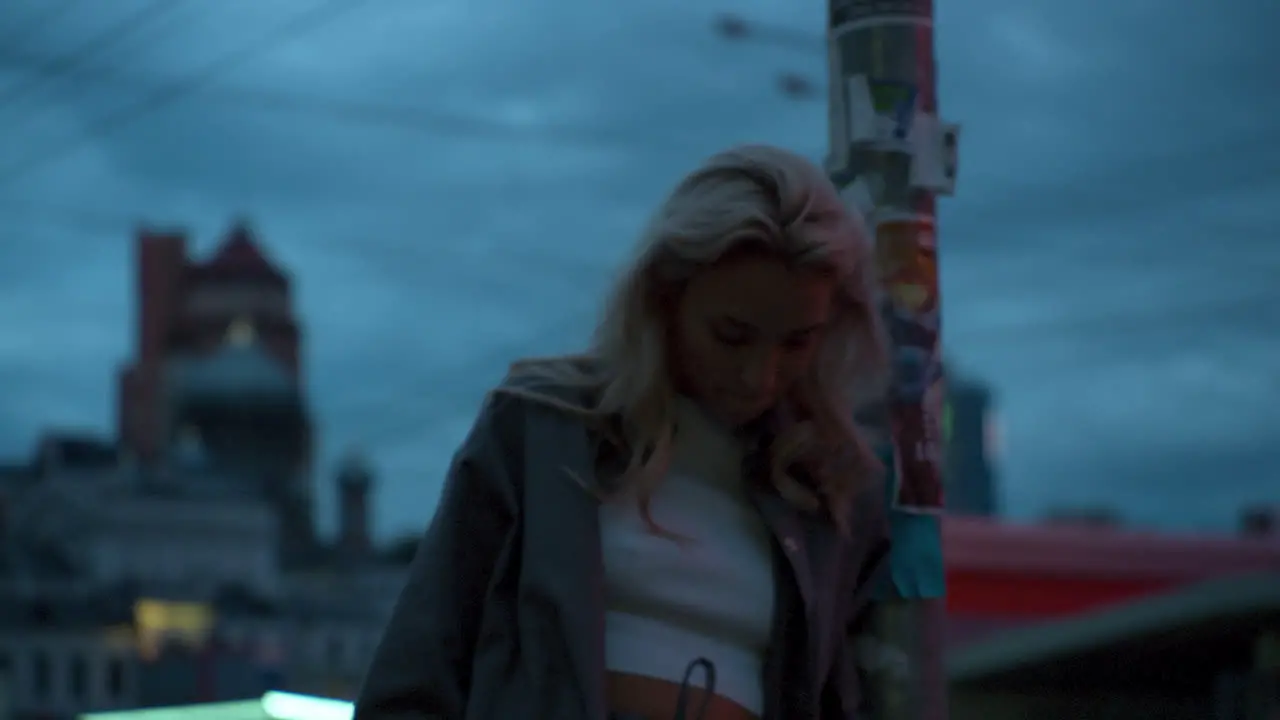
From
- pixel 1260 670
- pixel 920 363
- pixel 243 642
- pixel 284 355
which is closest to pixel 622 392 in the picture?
pixel 920 363

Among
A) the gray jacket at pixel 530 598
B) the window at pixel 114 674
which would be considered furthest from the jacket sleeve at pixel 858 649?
the window at pixel 114 674

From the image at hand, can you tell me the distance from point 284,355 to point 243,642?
3855 centimetres

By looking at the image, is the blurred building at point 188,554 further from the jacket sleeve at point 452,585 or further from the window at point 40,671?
the jacket sleeve at point 452,585

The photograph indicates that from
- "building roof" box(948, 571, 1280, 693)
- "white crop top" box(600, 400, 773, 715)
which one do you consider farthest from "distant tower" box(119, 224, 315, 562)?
"white crop top" box(600, 400, 773, 715)

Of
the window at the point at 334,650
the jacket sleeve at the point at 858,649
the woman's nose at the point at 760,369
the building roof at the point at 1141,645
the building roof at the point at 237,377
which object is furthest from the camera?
the building roof at the point at 237,377

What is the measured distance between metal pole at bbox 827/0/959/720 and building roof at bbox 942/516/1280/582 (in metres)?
16.2

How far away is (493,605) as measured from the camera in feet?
8.48

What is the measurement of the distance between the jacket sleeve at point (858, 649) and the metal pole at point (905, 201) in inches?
11.2

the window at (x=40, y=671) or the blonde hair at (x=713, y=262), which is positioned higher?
the blonde hair at (x=713, y=262)

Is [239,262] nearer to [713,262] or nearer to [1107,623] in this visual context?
[1107,623]

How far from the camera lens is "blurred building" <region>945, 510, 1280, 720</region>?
43.0ft

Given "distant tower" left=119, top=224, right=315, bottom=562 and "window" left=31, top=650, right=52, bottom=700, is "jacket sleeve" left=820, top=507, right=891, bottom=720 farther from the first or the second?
"distant tower" left=119, top=224, right=315, bottom=562

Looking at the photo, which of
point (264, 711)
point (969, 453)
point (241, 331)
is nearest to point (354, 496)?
point (241, 331)

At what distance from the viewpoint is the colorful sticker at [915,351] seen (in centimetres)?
334
